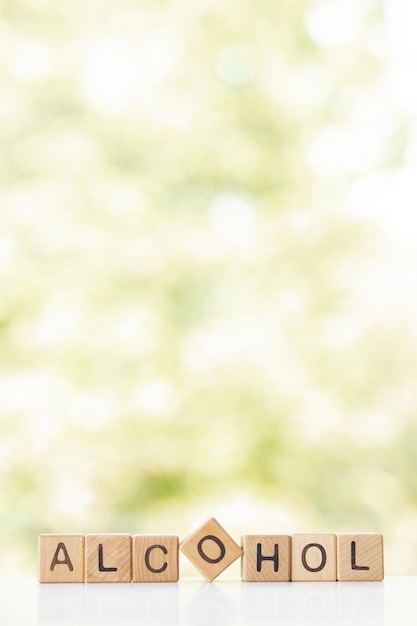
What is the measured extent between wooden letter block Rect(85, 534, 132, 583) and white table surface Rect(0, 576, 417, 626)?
22 millimetres

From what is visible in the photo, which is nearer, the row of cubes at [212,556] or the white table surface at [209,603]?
the white table surface at [209,603]

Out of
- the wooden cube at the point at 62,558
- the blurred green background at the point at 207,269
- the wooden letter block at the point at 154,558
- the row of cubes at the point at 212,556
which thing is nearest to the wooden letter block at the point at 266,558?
the row of cubes at the point at 212,556

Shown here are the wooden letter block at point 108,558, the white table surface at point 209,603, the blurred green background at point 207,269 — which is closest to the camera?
the white table surface at point 209,603

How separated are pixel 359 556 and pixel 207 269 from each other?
4.37ft

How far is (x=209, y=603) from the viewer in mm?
1107

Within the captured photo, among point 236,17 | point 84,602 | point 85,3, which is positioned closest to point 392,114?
point 236,17

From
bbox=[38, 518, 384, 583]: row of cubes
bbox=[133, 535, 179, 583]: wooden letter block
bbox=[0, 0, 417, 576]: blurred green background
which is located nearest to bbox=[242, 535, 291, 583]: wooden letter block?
bbox=[38, 518, 384, 583]: row of cubes

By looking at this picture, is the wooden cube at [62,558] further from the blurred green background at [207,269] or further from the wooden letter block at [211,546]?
the blurred green background at [207,269]

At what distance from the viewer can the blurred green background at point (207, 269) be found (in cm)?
241

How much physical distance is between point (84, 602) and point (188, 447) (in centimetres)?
133

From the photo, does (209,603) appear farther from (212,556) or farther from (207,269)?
(207,269)

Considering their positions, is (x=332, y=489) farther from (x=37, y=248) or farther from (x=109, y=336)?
(x=37, y=248)

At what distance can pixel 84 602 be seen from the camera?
3.62ft

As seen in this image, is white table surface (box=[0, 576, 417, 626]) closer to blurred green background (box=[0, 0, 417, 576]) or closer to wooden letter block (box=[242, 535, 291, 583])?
wooden letter block (box=[242, 535, 291, 583])
